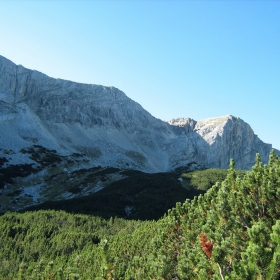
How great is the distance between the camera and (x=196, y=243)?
35.3ft

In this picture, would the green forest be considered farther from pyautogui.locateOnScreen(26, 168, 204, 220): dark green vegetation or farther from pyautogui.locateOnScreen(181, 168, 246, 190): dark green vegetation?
pyautogui.locateOnScreen(181, 168, 246, 190): dark green vegetation

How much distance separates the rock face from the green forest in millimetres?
49965

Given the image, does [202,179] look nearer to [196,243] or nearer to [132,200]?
[132,200]

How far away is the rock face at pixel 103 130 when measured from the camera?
91.3 meters

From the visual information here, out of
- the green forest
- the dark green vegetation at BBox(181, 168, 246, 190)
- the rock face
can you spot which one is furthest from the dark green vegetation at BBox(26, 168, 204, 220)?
the rock face

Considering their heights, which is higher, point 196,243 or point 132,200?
point 196,243

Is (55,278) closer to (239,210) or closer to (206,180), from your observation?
(239,210)

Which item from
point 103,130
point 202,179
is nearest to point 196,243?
point 202,179

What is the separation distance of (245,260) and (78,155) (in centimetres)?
8449

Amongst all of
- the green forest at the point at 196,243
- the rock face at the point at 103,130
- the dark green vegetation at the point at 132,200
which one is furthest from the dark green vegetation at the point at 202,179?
the rock face at the point at 103,130

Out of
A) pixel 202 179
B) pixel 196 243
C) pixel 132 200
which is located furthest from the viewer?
pixel 202 179

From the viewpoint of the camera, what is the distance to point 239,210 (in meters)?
10.2

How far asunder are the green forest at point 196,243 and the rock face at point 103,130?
49965 millimetres

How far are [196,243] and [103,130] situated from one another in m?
106
